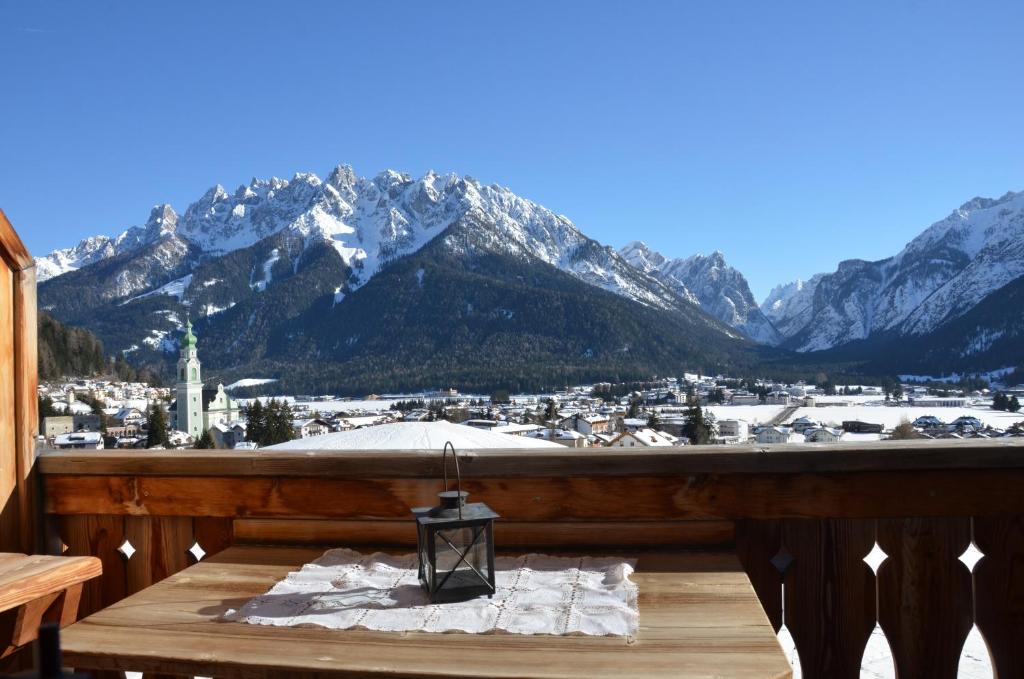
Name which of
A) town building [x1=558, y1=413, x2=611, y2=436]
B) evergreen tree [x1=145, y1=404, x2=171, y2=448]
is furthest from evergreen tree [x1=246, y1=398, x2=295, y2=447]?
town building [x1=558, y1=413, x2=611, y2=436]

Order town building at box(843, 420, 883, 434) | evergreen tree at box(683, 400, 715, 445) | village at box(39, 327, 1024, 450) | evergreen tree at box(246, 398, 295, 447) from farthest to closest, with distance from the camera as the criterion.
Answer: town building at box(843, 420, 883, 434) < evergreen tree at box(683, 400, 715, 445) < evergreen tree at box(246, 398, 295, 447) < village at box(39, 327, 1024, 450)

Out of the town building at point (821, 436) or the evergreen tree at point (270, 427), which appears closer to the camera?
the town building at point (821, 436)

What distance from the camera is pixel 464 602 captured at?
5.20 ft

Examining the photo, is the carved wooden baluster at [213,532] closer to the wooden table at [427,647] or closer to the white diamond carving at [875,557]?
the wooden table at [427,647]

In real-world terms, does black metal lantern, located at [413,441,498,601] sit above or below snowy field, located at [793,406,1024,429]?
above

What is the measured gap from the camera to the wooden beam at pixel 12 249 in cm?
221

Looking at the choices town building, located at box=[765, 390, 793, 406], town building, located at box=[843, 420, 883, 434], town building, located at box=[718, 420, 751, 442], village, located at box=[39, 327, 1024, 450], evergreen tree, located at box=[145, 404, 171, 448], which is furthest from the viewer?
town building, located at box=[765, 390, 793, 406]

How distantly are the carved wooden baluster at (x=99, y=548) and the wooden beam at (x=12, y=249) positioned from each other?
0.77 m

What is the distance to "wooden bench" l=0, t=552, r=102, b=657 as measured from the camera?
1734 mm

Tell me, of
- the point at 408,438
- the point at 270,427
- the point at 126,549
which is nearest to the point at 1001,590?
the point at 408,438

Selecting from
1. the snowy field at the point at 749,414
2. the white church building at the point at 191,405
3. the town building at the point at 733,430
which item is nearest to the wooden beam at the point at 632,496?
the town building at the point at 733,430

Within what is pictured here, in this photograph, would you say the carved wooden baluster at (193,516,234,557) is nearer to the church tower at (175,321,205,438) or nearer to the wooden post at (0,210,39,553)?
the wooden post at (0,210,39,553)

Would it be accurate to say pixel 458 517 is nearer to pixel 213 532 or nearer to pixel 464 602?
pixel 464 602

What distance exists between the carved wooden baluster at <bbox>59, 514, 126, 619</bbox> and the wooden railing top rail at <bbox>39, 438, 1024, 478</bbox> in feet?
0.65
